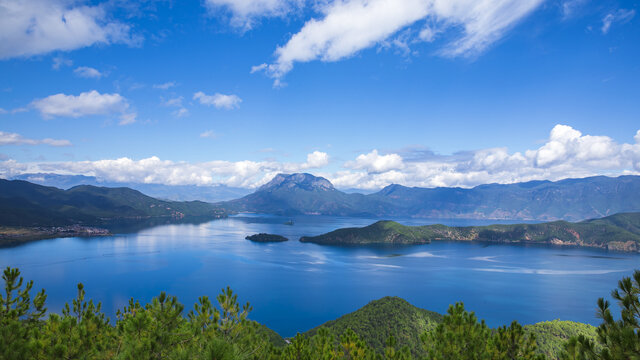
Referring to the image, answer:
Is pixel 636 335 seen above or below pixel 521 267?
above

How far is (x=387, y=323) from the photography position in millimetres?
69750

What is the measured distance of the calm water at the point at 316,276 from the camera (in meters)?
91.8

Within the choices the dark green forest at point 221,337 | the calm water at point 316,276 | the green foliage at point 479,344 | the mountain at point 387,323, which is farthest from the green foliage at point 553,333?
the dark green forest at point 221,337

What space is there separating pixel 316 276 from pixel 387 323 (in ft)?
191

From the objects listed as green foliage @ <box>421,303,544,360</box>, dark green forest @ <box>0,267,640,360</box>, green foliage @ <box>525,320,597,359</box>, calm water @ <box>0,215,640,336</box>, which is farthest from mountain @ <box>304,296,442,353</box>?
green foliage @ <box>421,303,544,360</box>

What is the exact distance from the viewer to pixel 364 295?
4082 inches

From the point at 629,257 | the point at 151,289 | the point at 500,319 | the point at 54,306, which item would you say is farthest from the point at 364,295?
the point at 629,257

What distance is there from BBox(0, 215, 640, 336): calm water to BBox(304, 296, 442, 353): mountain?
13706 mm

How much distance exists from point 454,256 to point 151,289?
15196cm

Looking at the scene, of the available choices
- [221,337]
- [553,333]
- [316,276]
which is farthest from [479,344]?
[316,276]

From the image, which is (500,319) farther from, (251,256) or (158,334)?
(251,256)

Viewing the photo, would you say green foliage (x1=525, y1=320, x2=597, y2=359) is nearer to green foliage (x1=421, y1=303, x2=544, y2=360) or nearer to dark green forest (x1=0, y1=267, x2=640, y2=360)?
green foliage (x1=421, y1=303, x2=544, y2=360)

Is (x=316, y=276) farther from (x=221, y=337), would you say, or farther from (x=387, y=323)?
(x=221, y=337)

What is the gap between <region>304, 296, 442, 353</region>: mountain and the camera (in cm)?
6506
